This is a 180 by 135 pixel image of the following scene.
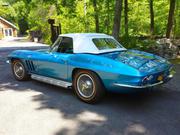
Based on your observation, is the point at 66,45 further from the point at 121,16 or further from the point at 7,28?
the point at 7,28

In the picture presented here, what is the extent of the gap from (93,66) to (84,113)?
91cm

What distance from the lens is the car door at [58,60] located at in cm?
505

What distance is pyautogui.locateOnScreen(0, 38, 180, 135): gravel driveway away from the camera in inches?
138

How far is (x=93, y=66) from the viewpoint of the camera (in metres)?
4.38

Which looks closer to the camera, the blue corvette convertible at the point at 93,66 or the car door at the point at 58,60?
the blue corvette convertible at the point at 93,66

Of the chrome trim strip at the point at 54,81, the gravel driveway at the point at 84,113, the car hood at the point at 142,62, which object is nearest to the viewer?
the gravel driveway at the point at 84,113

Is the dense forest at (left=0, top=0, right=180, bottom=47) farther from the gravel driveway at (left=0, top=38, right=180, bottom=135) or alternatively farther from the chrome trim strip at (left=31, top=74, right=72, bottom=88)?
the gravel driveway at (left=0, top=38, right=180, bottom=135)

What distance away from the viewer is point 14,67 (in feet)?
21.7

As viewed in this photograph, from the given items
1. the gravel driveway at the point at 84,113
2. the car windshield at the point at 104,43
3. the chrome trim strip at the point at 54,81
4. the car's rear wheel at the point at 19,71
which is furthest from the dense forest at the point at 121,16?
the gravel driveway at the point at 84,113

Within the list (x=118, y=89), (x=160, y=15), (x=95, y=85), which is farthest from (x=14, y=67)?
(x=160, y=15)

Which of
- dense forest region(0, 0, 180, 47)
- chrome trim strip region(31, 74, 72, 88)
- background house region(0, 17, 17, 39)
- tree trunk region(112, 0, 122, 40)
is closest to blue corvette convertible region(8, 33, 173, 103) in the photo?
chrome trim strip region(31, 74, 72, 88)

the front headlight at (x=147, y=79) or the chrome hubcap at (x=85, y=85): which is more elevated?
the front headlight at (x=147, y=79)

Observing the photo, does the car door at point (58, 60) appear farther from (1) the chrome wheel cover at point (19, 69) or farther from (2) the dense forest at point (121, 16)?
(2) the dense forest at point (121, 16)

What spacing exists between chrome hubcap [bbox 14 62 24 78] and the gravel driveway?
0.81 m
